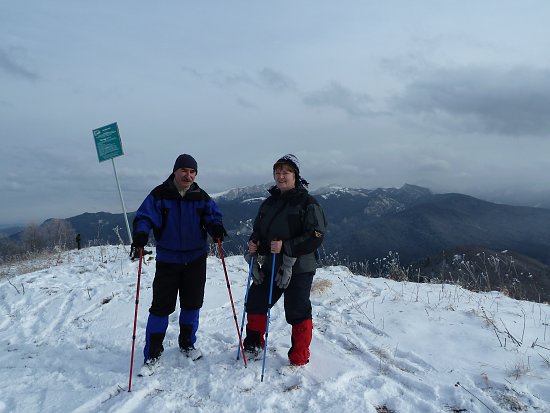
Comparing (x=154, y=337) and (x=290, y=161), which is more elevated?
(x=290, y=161)

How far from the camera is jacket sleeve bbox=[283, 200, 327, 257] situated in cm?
418

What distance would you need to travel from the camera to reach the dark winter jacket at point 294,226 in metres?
4.19

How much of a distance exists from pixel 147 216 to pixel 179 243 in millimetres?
523

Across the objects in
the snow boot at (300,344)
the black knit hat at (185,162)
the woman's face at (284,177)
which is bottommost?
the snow boot at (300,344)

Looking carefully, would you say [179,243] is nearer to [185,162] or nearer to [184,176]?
[184,176]

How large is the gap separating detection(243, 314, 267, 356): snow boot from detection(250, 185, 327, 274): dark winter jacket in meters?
0.67

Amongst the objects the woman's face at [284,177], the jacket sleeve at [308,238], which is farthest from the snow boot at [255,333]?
the woman's face at [284,177]

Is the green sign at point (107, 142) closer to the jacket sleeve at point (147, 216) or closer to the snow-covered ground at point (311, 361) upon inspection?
the snow-covered ground at point (311, 361)

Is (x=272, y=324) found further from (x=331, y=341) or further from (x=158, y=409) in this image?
(x=158, y=409)

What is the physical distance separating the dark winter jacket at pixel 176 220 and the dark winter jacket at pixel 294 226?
0.68m

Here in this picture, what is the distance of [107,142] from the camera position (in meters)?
11.3

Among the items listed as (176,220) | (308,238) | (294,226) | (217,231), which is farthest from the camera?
(217,231)

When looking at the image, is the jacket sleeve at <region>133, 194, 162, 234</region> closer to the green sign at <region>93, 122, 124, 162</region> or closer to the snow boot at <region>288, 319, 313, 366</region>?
the snow boot at <region>288, 319, 313, 366</region>

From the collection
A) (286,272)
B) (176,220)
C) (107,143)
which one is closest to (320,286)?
(286,272)
